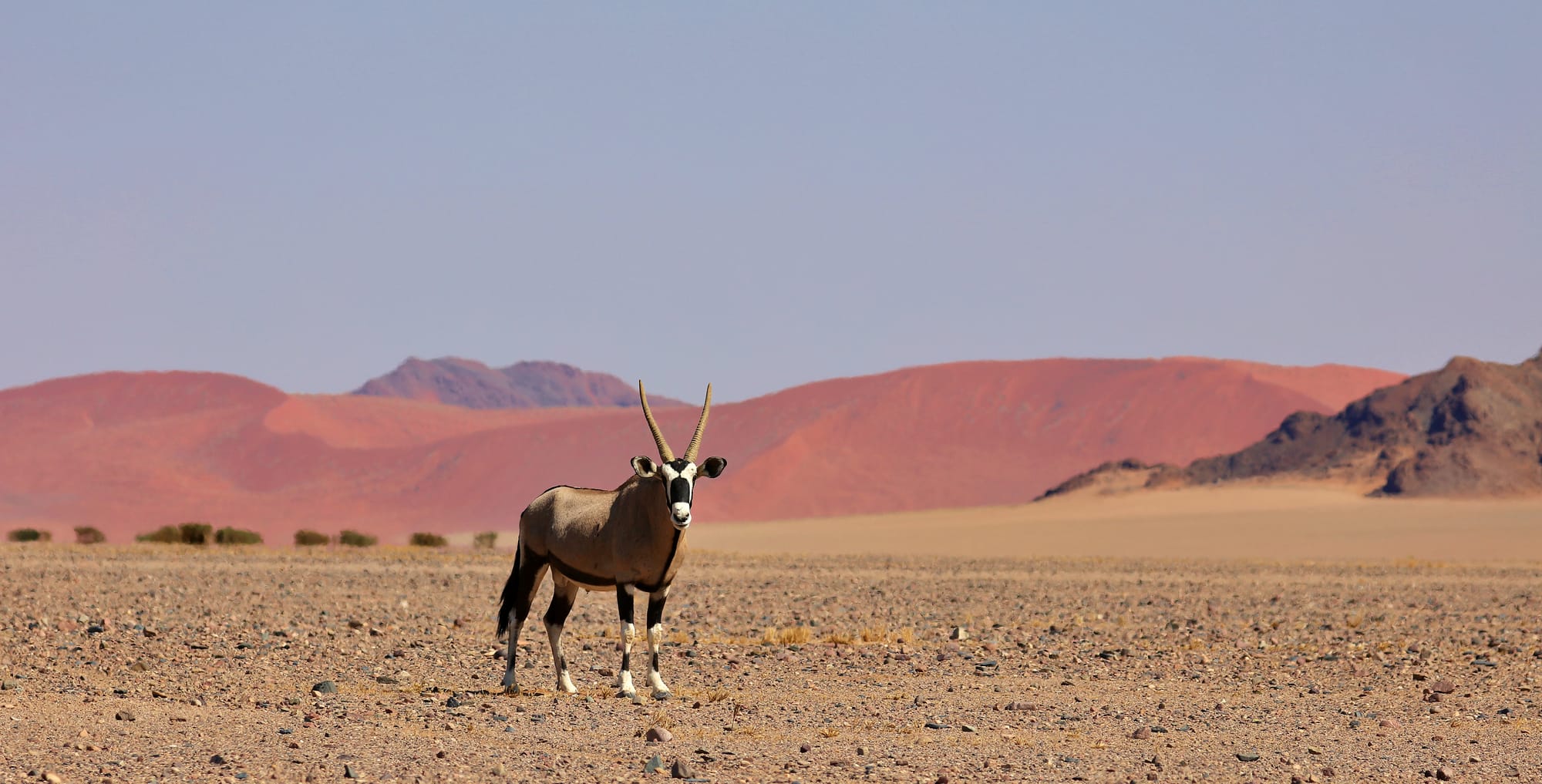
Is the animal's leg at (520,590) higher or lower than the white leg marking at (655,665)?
higher

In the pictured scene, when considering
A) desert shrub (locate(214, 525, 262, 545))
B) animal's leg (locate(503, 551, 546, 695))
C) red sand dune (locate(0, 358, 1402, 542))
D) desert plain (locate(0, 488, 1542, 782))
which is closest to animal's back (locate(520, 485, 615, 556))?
animal's leg (locate(503, 551, 546, 695))

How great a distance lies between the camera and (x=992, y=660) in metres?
16.8

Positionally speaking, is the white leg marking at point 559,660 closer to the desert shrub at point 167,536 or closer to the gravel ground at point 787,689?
the gravel ground at point 787,689

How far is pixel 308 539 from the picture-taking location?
58562mm

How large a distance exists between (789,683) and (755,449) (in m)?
134

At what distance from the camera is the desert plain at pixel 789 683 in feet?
33.6

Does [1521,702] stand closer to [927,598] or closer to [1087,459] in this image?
[927,598]

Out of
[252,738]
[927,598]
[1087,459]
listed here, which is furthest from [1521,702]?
[1087,459]

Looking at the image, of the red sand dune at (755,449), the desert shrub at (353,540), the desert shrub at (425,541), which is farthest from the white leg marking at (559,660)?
the red sand dune at (755,449)

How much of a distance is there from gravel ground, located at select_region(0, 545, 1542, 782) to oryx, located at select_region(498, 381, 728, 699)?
0.64 m

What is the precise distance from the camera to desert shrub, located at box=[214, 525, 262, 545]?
57.2 m

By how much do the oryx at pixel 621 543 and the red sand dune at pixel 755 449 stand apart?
375 ft

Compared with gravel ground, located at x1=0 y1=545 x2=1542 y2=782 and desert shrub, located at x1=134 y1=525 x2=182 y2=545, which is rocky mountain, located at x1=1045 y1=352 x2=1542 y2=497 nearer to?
desert shrub, located at x1=134 y1=525 x2=182 y2=545

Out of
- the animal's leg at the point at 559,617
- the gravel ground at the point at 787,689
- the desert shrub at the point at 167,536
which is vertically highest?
the desert shrub at the point at 167,536
